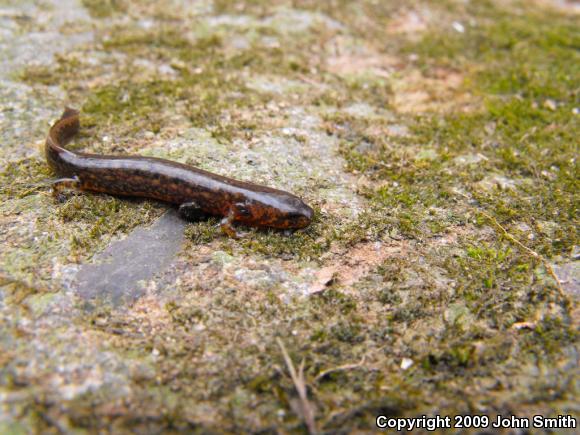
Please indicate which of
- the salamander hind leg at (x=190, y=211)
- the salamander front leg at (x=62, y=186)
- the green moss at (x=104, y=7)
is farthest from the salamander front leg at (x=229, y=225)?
the green moss at (x=104, y=7)

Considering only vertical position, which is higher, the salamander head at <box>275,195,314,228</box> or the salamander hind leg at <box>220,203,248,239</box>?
the salamander head at <box>275,195,314,228</box>

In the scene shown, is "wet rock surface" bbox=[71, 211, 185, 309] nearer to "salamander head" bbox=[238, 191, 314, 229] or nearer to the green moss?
"salamander head" bbox=[238, 191, 314, 229]

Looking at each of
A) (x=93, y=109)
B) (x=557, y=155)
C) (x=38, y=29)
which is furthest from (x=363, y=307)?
(x=38, y=29)

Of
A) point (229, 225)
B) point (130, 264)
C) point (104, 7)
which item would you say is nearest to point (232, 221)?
point (229, 225)

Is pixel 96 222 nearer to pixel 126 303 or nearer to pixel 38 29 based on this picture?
pixel 126 303

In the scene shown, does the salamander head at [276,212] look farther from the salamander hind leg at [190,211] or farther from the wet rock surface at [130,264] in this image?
the wet rock surface at [130,264]

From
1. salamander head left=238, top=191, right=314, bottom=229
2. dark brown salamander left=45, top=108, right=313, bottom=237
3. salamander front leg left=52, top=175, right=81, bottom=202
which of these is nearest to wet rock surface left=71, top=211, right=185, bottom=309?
dark brown salamander left=45, top=108, right=313, bottom=237

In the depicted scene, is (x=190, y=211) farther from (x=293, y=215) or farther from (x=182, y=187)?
(x=293, y=215)
